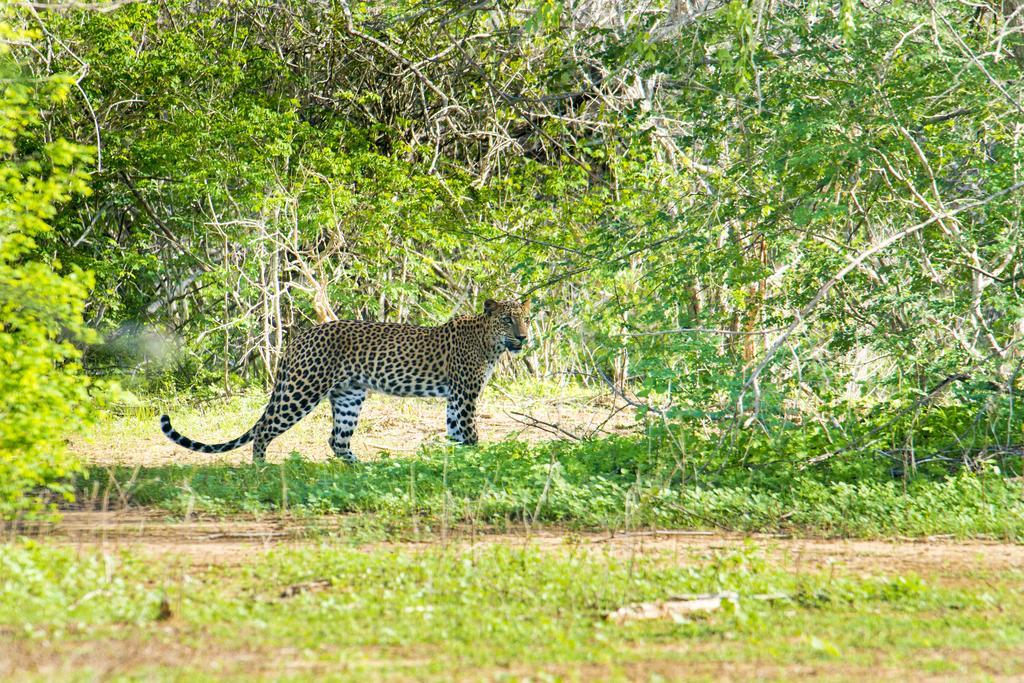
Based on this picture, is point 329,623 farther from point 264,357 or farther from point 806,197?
point 264,357

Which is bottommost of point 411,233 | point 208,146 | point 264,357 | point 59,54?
point 264,357

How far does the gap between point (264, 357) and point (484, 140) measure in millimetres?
4299

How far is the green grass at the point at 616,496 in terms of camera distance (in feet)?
24.0

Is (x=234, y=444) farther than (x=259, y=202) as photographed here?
No

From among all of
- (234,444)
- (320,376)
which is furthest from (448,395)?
(234,444)

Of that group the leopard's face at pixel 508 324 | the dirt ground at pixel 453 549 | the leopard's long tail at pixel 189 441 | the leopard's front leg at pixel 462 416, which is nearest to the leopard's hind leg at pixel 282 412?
the leopard's long tail at pixel 189 441

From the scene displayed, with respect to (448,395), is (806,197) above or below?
above

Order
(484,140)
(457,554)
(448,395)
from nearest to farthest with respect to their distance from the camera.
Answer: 1. (457,554)
2. (448,395)
3. (484,140)

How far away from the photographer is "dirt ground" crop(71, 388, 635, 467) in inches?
443

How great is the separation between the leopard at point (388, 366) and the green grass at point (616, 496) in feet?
5.52

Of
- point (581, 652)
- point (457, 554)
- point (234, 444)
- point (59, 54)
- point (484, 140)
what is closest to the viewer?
point (581, 652)

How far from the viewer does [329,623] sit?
502cm

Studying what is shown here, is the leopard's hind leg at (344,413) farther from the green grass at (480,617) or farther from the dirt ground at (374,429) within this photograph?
the green grass at (480,617)

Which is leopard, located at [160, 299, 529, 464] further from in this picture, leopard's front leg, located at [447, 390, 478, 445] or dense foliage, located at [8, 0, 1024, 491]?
dense foliage, located at [8, 0, 1024, 491]
